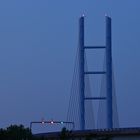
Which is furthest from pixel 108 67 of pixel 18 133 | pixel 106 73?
pixel 18 133

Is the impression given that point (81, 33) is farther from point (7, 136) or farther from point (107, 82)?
point (7, 136)

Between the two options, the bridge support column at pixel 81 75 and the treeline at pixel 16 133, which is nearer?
the bridge support column at pixel 81 75

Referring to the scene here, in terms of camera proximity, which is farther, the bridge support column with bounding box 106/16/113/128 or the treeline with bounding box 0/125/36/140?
the treeline with bounding box 0/125/36/140

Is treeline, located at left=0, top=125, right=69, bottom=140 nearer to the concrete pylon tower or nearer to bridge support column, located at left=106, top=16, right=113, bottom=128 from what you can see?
the concrete pylon tower

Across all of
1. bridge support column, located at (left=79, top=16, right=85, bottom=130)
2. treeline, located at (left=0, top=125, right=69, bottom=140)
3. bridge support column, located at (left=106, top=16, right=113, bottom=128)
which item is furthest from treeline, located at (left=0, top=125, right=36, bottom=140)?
bridge support column, located at (left=106, top=16, right=113, bottom=128)

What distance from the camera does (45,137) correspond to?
66.2 meters

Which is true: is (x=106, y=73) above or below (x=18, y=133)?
above

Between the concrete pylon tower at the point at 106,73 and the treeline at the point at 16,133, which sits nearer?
the concrete pylon tower at the point at 106,73

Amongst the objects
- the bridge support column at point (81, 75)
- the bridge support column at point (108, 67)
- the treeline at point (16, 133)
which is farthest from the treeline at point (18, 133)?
the bridge support column at point (108, 67)

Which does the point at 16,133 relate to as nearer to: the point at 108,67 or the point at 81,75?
the point at 81,75

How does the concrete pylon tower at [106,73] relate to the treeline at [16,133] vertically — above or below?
above

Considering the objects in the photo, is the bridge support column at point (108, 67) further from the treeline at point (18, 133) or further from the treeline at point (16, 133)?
the treeline at point (16, 133)

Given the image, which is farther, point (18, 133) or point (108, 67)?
point (18, 133)

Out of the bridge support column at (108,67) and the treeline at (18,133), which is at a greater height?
the bridge support column at (108,67)
